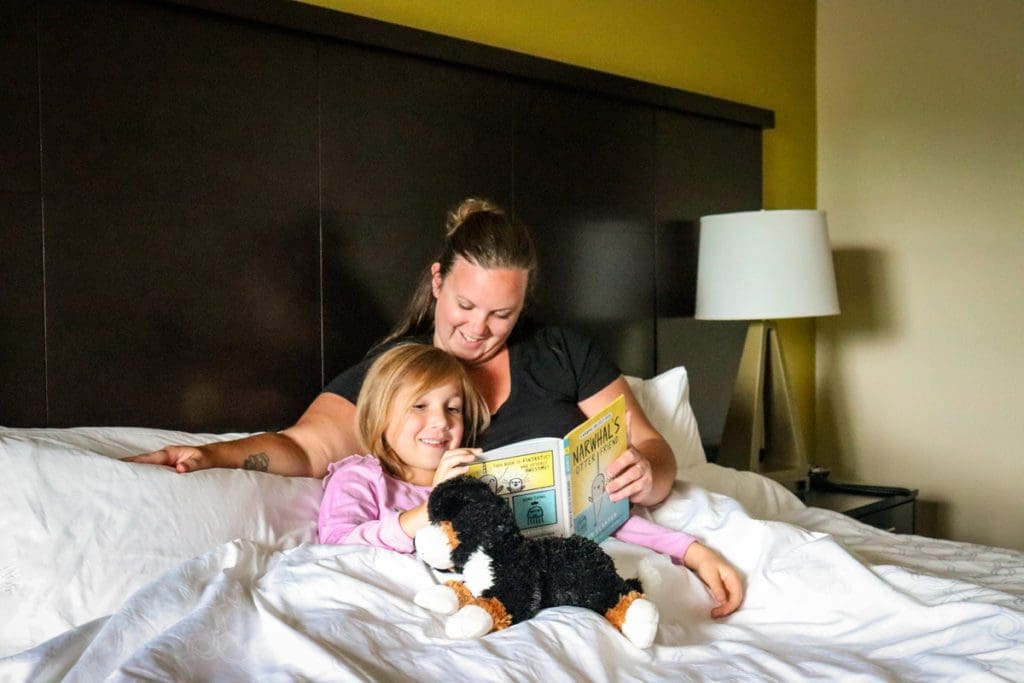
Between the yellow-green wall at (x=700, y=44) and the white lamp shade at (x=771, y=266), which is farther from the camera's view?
the white lamp shade at (x=771, y=266)

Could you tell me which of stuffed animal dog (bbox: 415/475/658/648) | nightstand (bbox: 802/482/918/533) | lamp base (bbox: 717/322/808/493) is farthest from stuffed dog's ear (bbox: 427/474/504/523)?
lamp base (bbox: 717/322/808/493)

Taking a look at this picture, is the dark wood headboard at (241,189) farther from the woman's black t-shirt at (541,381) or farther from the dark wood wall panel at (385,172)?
the woman's black t-shirt at (541,381)

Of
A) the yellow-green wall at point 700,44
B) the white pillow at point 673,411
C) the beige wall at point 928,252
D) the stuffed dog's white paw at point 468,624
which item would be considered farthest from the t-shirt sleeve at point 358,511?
the beige wall at point 928,252

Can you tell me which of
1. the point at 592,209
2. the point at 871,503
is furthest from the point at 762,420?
the point at 592,209

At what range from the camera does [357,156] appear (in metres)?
2.18

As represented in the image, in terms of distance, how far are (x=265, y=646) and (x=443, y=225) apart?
1299mm

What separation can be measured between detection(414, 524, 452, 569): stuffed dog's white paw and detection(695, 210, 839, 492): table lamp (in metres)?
1.67

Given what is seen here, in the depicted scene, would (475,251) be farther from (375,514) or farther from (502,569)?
(502,569)

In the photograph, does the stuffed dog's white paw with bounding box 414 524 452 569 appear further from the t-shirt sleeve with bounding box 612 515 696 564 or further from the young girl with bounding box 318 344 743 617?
the t-shirt sleeve with bounding box 612 515 696 564

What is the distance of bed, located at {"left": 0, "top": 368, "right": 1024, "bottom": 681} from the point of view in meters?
1.19

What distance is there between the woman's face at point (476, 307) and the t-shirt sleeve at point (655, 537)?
0.46m

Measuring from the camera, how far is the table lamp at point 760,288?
9.26 feet

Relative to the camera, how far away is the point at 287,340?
6.77 ft

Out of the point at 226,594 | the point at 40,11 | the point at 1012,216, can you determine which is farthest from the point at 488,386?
the point at 1012,216
